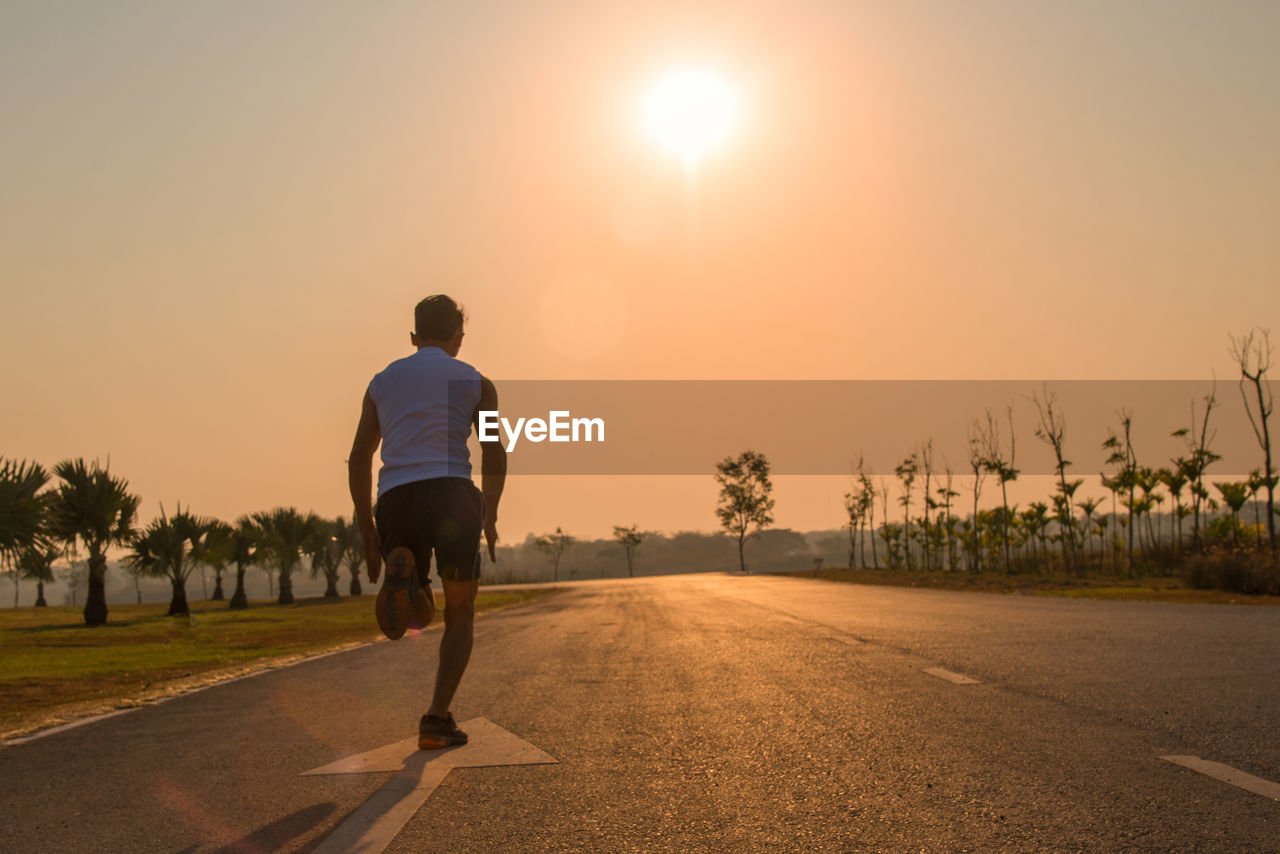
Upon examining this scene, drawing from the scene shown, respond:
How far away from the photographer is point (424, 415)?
491cm

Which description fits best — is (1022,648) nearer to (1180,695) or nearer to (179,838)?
(1180,695)

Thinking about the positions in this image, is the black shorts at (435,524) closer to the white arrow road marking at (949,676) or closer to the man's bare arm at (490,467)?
the man's bare arm at (490,467)

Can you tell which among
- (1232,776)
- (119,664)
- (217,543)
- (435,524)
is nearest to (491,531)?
(435,524)

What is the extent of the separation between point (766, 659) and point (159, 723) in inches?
203

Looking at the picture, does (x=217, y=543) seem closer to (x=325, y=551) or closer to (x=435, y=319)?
(x=325, y=551)

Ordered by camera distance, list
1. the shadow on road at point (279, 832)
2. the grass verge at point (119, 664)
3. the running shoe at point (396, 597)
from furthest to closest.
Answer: the grass verge at point (119, 664), the running shoe at point (396, 597), the shadow on road at point (279, 832)

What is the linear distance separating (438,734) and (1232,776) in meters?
3.65

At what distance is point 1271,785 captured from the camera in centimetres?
→ 354

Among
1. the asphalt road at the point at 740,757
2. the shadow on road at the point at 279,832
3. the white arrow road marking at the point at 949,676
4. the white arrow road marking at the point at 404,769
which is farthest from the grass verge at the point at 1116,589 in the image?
the shadow on road at the point at 279,832

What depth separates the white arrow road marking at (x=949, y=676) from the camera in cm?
682

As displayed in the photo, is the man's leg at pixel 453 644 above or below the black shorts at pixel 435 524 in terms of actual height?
below

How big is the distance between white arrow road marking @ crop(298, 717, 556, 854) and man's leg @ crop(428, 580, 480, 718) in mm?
272

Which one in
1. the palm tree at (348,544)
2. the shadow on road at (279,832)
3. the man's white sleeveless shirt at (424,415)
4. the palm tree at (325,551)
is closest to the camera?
the shadow on road at (279,832)

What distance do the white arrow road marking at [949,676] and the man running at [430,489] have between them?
386cm
